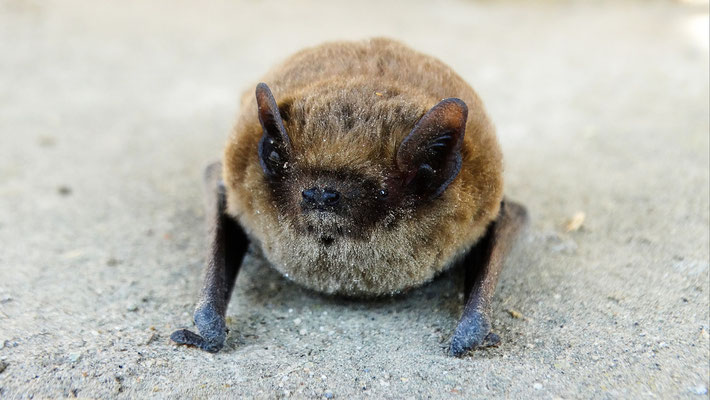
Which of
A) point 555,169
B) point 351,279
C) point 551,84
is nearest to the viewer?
point 351,279

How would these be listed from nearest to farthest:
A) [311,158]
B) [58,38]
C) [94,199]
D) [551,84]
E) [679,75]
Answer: [311,158], [94,199], [679,75], [551,84], [58,38]

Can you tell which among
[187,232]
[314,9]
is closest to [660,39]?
[314,9]

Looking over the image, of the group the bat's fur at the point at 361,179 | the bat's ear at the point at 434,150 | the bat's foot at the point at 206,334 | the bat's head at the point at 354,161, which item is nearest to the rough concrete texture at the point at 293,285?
the bat's foot at the point at 206,334

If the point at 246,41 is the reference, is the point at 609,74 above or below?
above

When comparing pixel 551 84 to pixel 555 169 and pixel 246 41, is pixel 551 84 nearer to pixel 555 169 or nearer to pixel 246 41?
pixel 555 169

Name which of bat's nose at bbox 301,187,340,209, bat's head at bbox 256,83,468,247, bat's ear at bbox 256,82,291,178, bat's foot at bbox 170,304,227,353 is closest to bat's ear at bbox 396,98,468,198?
bat's head at bbox 256,83,468,247

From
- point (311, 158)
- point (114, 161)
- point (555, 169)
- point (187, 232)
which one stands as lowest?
point (114, 161)
